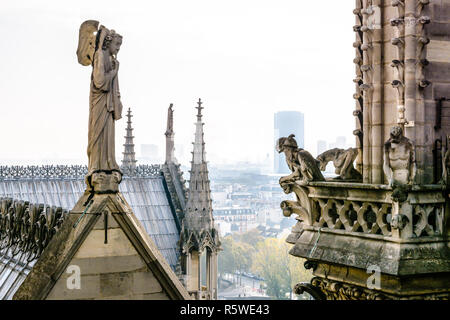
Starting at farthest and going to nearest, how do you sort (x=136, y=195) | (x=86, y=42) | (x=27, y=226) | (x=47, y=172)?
(x=136, y=195)
(x=47, y=172)
(x=27, y=226)
(x=86, y=42)

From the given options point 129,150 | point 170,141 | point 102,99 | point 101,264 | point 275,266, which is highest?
point 170,141

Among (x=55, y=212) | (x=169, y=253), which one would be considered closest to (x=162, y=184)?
(x=169, y=253)

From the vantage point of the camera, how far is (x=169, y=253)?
37.5 meters

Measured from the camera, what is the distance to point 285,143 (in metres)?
11.1

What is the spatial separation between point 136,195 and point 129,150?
103 inches

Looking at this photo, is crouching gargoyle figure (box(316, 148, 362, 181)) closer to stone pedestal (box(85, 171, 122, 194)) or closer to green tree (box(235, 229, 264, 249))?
stone pedestal (box(85, 171, 122, 194))

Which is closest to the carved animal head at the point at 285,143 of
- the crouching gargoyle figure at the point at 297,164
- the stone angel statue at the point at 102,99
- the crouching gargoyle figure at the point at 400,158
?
the crouching gargoyle figure at the point at 297,164

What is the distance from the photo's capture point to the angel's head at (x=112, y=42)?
389 inches

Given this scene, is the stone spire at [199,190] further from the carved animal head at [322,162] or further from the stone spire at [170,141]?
the carved animal head at [322,162]

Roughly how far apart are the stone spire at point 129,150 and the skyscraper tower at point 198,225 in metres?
5.51

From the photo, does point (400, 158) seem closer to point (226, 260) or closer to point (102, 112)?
point (102, 112)

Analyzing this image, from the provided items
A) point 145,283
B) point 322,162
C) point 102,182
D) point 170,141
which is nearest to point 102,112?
point 102,182

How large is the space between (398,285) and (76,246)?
3396 millimetres
